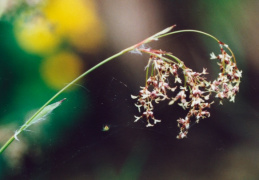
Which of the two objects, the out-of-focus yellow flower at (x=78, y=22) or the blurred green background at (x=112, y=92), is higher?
the out-of-focus yellow flower at (x=78, y=22)

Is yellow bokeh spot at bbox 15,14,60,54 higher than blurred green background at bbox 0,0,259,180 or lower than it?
higher

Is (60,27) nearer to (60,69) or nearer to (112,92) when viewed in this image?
(60,69)

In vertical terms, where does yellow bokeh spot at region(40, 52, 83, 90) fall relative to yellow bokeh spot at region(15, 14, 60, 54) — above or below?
below

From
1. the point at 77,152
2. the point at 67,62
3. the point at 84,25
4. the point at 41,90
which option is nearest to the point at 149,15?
the point at 84,25
